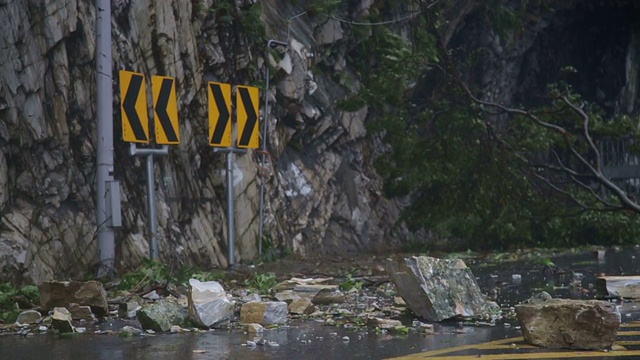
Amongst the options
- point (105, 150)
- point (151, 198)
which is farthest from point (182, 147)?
point (105, 150)

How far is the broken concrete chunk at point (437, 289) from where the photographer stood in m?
8.92

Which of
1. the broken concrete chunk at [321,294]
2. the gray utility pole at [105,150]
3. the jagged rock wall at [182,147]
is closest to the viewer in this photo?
the broken concrete chunk at [321,294]

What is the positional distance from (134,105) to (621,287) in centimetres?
587

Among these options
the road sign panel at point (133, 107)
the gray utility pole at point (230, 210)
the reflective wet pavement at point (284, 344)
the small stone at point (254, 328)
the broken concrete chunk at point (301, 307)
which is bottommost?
the reflective wet pavement at point (284, 344)

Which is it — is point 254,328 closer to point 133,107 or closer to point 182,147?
point 133,107

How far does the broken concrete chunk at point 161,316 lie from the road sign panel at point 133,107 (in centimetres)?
427

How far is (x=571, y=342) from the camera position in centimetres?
742

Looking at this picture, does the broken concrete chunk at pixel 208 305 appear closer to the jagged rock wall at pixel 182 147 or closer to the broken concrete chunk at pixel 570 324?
the broken concrete chunk at pixel 570 324

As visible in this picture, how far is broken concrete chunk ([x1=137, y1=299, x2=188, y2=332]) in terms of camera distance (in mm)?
8430

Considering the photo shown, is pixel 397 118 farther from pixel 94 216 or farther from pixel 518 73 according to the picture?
pixel 94 216

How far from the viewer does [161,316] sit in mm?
8484

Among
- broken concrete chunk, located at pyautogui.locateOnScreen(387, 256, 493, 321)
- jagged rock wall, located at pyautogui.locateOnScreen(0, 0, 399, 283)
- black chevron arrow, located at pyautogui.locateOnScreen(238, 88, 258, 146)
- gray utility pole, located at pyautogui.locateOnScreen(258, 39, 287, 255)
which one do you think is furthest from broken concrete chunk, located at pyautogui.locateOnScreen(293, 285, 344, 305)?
gray utility pole, located at pyautogui.locateOnScreen(258, 39, 287, 255)

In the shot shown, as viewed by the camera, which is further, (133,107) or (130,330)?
(133,107)

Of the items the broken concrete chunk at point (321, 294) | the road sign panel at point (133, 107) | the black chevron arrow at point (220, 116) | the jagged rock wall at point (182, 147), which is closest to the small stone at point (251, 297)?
the broken concrete chunk at point (321, 294)
